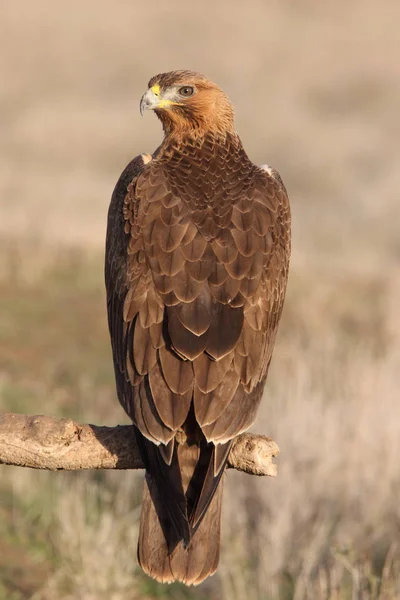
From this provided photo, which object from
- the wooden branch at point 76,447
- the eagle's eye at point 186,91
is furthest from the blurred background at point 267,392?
the eagle's eye at point 186,91

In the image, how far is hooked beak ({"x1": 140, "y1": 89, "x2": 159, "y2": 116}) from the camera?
5914 millimetres

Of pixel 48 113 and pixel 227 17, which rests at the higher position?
pixel 227 17

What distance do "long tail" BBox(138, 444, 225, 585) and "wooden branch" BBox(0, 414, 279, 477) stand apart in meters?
0.16

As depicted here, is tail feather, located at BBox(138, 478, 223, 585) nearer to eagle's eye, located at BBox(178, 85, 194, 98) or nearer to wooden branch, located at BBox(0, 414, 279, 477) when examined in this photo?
wooden branch, located at BBox(0, 414, 279, 477)

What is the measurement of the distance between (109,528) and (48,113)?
100 ft

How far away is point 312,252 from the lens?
17.8m

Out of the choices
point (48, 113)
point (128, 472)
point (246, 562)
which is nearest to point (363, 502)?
point (246, 562)

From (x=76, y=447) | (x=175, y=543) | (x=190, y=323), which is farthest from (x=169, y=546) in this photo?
(x=190, y=323)

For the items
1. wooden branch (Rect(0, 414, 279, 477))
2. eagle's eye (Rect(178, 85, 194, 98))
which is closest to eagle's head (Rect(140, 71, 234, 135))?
eagle's eye (Rect(178, 85, 194, 98))

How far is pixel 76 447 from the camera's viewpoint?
4.36 meters

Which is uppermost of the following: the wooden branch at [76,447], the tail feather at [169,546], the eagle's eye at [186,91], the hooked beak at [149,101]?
the eagle's eye at [186,91]

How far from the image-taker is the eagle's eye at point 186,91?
19.9 feet

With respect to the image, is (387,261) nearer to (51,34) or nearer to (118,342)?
(118,342)

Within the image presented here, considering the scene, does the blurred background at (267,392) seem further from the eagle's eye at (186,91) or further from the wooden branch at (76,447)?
the eagle's eye at (186,91)
